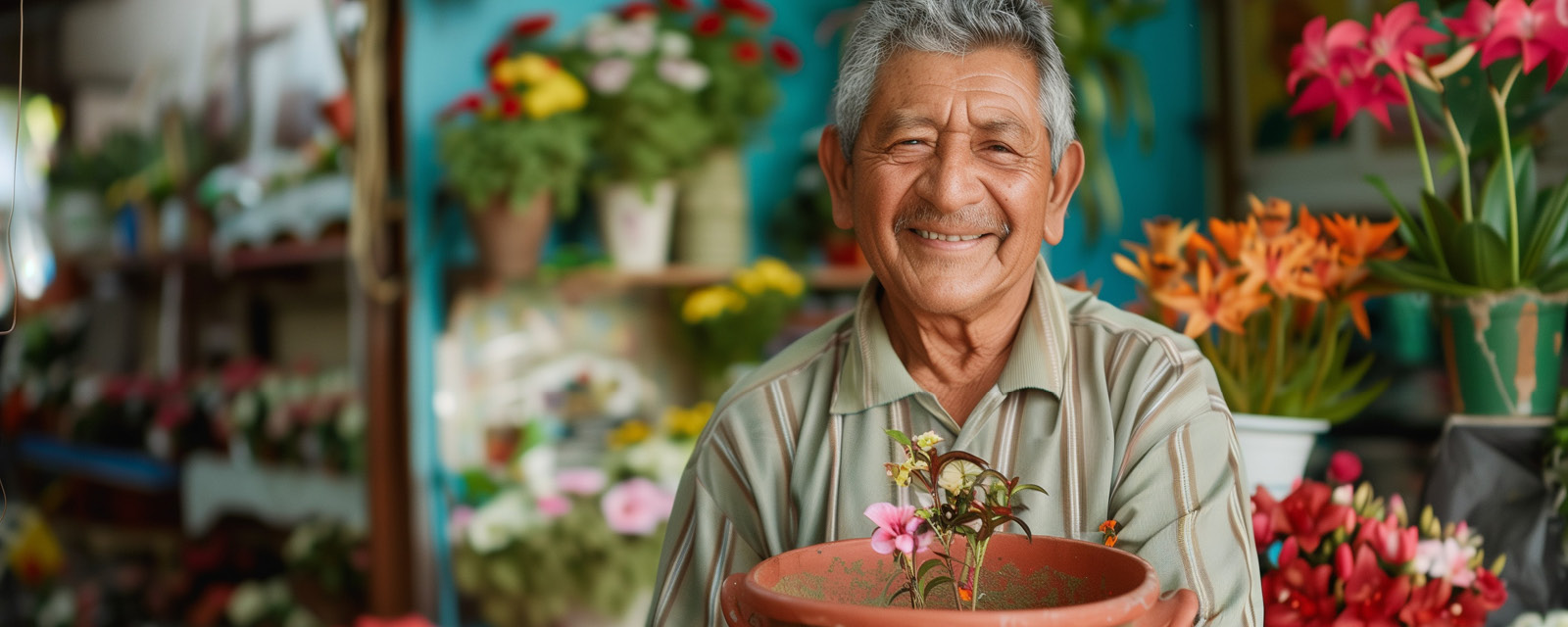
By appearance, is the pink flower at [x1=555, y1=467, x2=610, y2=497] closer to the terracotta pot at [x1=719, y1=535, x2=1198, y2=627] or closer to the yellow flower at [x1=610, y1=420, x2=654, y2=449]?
the yellow flower at [x1=610, y1=420, x2=654, y2=449]

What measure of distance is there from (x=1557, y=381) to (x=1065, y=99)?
721mm

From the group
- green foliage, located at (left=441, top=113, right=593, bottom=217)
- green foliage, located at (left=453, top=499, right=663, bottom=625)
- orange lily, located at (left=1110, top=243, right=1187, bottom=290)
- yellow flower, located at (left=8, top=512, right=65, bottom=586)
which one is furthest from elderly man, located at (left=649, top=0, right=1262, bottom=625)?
yellow flower, located at (left=8, top=512, right=65, bottom=586)

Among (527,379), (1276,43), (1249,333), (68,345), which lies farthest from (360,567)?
(1276,43)

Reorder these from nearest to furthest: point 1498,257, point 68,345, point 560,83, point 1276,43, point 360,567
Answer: point 1498,257
point 560,83
point 360,567
point 1276,43
point 68,345

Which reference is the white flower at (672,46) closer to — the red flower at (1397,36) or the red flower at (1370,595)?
the red flower at (1397,36)

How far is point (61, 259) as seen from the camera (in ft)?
10.9

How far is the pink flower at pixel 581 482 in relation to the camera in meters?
2.51

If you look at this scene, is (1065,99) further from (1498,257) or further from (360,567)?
(360,567)

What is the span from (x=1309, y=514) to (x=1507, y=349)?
0.30 meters

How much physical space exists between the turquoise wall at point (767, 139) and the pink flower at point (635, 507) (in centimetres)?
56

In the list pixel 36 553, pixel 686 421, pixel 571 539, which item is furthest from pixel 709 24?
pixel 36 553

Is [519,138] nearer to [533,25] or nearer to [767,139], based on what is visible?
[533,25]

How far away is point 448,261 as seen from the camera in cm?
285

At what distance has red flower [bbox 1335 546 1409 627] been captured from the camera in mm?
1120
